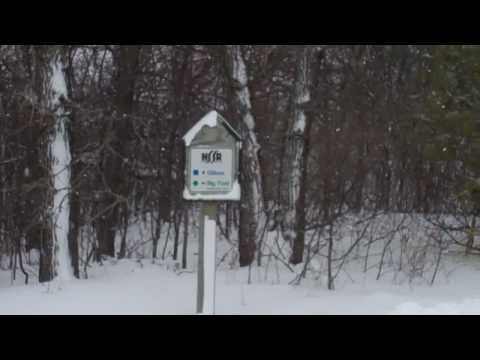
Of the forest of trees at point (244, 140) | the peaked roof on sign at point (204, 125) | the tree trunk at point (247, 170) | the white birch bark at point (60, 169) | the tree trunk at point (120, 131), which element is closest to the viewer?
the peaked roof on sign at point (204, 125)

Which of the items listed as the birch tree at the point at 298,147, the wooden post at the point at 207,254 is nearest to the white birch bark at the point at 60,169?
the birch tree at the point at 298,147

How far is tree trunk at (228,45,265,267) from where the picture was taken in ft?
33.1

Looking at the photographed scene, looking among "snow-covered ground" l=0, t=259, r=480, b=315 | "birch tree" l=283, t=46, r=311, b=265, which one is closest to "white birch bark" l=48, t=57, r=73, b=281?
"snow-covered ground" l=0, t=259, r=480, b=315

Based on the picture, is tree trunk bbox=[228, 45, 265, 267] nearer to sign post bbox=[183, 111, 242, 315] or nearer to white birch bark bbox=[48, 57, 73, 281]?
white birch bark bbox=[48, 57, 73, 281]

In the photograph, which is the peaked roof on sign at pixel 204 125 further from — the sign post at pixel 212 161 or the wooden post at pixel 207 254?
the wooden post at pixel 207 254

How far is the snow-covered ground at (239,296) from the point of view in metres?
5.91

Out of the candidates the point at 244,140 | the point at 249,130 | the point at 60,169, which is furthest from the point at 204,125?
the point at 249,130

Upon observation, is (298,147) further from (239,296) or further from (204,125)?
(204,125)

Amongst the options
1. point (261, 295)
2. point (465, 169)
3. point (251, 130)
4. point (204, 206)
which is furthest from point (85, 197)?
point (465, 169)

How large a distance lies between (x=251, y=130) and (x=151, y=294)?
13.4 ft

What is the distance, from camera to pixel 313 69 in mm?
10234

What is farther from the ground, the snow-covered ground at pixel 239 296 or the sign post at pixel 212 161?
the sign post at pixel 212 161

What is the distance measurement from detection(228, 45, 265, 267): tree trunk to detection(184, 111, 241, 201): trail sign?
16.7 feet

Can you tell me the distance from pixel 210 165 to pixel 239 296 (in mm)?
2332
